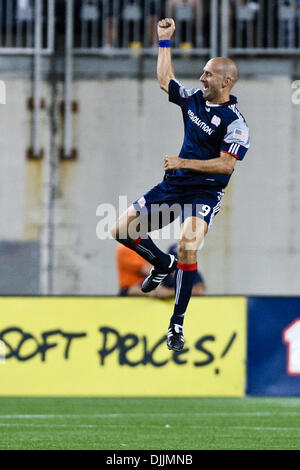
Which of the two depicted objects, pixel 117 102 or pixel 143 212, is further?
pixel 117 102

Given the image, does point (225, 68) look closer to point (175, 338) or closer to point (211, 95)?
point (211, 95)

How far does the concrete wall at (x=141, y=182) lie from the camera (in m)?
17.5

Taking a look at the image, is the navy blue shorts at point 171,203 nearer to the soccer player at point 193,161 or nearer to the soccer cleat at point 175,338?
the soccer player at point 193,161

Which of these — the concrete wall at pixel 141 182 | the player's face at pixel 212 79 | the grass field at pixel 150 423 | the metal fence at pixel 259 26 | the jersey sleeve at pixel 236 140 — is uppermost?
the metal fence at pixel 259 26

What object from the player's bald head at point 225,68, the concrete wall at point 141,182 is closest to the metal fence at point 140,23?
the concrete wall at point 141,182

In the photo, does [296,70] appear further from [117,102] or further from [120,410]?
[120,410]

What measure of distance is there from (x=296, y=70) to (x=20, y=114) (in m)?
4.26

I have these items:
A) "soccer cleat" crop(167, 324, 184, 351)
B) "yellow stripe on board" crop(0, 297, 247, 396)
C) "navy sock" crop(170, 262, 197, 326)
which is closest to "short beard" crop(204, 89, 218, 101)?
"navy sock" crop(170, 262, 197, 326)

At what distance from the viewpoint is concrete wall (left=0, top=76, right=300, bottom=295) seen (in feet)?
57.3

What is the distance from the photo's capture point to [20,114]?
17.8 m

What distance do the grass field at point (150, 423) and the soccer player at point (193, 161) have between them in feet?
6.94

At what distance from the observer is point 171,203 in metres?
9.09
